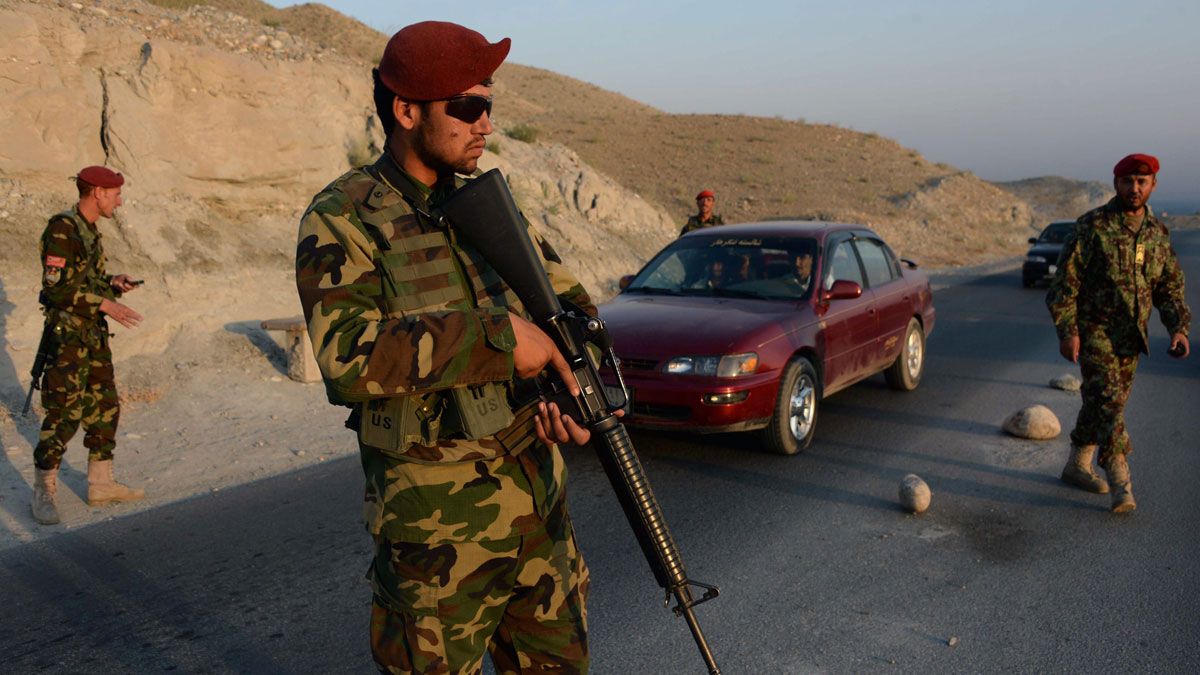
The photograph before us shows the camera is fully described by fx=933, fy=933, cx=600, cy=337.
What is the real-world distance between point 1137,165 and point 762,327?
232cm

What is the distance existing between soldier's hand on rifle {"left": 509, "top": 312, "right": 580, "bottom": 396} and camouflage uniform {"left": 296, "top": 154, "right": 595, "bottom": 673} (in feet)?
0.09

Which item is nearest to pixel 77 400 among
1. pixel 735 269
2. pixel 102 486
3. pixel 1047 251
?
pixel 102 486

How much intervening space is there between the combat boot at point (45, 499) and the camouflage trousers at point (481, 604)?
3.99 meters

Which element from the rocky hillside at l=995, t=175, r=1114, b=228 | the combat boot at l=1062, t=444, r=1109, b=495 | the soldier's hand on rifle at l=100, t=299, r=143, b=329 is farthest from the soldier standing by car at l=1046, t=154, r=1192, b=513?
the rocky hillside at l=995, t=175, r=1114, b=228

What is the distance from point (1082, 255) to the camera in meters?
5.36

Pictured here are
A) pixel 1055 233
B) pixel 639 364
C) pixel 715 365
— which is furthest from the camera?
pixel 1055 233

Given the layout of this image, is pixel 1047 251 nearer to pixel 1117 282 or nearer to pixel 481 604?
pixel 1117 282

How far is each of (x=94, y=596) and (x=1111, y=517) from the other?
5117 millimetres

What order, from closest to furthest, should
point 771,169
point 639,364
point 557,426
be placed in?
point 557,426 → point 639,364 → point 771,169

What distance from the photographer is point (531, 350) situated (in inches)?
72.9

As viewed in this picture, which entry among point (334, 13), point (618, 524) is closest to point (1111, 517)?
point (618, 524)

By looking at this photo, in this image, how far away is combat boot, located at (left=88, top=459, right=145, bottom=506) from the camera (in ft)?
17.7

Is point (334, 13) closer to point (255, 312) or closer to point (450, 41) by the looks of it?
point (255, 312)

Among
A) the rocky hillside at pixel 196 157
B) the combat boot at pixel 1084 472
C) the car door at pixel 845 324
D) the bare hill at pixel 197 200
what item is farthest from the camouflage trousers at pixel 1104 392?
the rocky hillside at pixel 196 157
